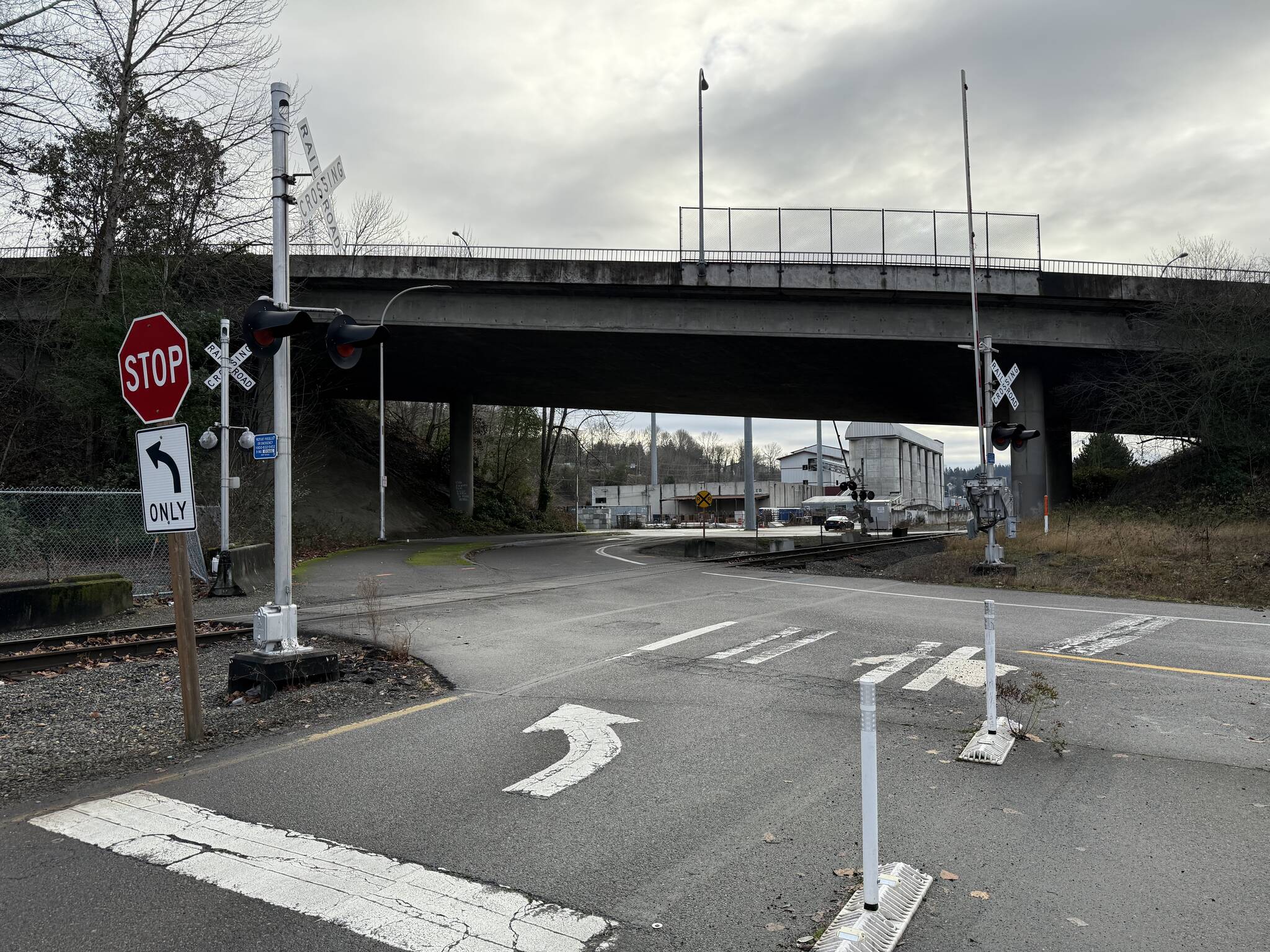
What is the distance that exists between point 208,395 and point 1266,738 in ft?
88.7

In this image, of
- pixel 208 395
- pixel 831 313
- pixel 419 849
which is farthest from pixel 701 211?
pixel 419 849

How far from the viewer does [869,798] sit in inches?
142

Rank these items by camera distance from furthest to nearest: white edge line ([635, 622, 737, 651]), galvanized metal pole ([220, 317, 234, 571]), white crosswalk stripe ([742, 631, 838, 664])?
galvanized metal pole ([220, 317, 234, 571]) < white edge line ([635, 622, 737, 651]) < white crosswalk stripe ([742, 631, 838, 664])

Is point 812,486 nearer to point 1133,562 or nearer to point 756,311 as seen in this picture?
point 756,311

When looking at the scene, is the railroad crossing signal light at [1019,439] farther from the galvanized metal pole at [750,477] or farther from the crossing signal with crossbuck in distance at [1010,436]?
the galvanized metal pole at [750,477]

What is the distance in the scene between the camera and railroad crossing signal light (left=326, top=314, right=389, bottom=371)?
829cm

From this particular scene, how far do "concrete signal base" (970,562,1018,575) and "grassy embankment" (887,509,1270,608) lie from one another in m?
0.24

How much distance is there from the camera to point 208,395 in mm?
26406

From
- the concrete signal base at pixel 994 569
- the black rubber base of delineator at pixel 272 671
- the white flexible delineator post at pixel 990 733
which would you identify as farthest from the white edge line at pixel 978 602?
the black rubber base of delineator at pixel 272 671

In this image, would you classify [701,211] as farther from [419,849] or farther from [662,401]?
[419,849]

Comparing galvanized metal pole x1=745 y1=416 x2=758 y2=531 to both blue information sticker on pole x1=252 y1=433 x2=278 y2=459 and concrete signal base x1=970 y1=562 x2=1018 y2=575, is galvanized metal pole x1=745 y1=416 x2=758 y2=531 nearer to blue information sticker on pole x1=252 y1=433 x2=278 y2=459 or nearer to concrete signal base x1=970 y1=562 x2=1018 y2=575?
concrete signal base x1=970 y1=562 x2=1018 y2=575

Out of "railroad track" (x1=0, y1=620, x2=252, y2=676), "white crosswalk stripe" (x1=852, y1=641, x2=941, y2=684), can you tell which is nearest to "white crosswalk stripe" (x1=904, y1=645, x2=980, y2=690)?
"white crosswalk stripe" (x1=852, y1=641, x2=941, y2=684)

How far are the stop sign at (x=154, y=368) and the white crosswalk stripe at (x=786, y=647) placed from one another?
248 inches

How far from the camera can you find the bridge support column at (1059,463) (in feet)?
120
